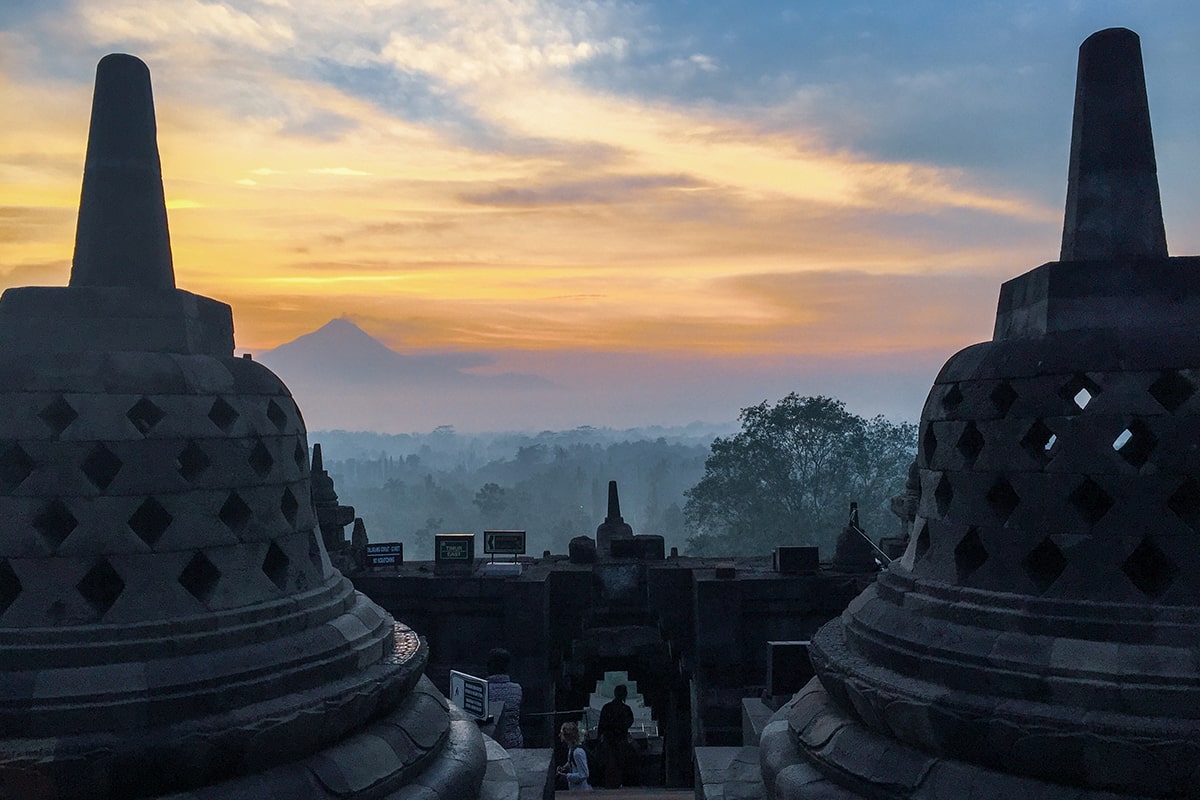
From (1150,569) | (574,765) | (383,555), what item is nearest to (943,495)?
(1150,569)

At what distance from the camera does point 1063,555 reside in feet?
17.2

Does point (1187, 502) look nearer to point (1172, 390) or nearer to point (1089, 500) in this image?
point (1089, 500)

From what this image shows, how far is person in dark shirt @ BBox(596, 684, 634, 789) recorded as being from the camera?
13.6m

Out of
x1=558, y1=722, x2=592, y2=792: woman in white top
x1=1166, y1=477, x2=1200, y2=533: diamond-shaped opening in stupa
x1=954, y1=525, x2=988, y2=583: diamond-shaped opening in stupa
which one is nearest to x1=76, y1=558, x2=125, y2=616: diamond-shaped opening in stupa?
x1=954, y1=525, x2=988, y2=583: diamond-shaped opening in stupa

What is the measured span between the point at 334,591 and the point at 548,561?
16630 mm

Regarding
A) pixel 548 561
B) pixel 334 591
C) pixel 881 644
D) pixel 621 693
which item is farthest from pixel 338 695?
pixel 548 561

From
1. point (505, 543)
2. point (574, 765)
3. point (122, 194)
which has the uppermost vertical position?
point (122, 194)

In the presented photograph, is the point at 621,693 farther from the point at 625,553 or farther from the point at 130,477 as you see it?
the point at 130,477

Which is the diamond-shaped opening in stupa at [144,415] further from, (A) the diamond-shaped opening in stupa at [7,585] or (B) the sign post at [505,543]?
(B) the sign post at [505,543]

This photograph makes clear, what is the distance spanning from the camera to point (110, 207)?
5.96 meters

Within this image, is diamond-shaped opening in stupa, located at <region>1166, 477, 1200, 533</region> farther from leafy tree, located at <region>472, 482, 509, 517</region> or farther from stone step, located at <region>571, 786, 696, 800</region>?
leafy tree, located at <region>472, 482, 509, 517</region>

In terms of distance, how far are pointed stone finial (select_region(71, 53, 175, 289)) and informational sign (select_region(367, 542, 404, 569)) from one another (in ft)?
48.7

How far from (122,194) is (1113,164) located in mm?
6983

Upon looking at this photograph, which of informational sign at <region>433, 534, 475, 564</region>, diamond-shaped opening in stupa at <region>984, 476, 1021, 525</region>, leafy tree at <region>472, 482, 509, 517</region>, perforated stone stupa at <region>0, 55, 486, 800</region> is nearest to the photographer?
perforated stone stupa at <region>0, 55, 486, 800</region>
